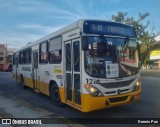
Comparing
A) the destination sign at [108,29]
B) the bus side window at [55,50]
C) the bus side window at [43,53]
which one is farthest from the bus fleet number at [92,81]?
the bus side window at [43,53]

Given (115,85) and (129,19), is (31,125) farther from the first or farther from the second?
(129,19)

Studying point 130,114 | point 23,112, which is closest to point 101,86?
point 130,114

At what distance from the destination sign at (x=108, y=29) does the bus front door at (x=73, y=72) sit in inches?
23.1

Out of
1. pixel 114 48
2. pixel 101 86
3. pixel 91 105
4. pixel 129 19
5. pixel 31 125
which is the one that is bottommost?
pixel 31 125

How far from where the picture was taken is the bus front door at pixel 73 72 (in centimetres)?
729

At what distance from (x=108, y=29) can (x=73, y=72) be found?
73.3 inches

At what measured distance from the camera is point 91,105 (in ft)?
22.0

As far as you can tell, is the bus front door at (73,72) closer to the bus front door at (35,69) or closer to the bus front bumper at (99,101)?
the bus front bumper at (99,101)

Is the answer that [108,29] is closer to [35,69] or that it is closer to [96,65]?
[96,65]

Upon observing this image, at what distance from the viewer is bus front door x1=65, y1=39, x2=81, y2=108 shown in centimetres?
729

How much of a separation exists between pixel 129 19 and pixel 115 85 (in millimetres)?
28930

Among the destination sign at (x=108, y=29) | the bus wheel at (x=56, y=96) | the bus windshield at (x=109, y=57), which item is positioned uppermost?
A: the destination sign at (x=108, y=29)

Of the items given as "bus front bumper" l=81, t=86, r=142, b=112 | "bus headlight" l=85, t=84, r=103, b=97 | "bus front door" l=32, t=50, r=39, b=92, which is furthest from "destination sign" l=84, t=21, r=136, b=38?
"bus front door" l=32, t=50, r=39, b=92

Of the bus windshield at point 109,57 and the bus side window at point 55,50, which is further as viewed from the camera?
the bus side window at point 55,50
